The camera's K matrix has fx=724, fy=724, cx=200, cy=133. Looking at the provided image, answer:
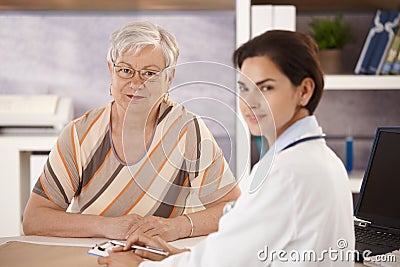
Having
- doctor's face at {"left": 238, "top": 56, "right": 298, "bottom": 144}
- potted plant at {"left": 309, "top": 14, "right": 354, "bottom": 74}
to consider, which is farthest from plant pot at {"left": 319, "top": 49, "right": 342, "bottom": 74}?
doctor's face at {"left": 238, "top": 56, "right": 298, "bottom": 144}

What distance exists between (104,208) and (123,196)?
6cm

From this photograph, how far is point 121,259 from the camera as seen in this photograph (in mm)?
1438

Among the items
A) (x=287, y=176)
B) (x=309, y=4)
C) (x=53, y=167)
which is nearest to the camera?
(x=287, y=176)

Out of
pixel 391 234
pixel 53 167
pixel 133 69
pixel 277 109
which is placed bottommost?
pixel 391 234

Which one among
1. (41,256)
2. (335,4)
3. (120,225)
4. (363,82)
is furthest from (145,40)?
(335,4)

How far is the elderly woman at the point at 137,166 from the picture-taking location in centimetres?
160

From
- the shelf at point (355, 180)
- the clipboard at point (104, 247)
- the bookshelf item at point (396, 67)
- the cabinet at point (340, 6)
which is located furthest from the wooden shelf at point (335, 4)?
the clipboard at point (104, 247)

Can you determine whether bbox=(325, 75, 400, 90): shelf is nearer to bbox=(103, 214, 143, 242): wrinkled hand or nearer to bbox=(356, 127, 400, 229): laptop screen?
bbox=(356, 127, 400, 229): laptop screen

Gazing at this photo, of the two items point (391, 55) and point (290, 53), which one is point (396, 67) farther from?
point (290, 53)

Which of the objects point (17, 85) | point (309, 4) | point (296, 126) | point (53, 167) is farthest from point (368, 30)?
point (296, 126)

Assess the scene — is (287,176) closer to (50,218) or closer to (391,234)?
(391,234)

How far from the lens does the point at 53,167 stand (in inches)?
74.5

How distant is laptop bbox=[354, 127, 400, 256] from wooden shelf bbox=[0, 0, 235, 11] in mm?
1400

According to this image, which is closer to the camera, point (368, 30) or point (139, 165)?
point (139, 165)
